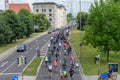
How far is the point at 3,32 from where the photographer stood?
67.4 meters

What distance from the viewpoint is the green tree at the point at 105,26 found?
138ft

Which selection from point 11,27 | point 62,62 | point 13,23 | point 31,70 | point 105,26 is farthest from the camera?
point 13,23

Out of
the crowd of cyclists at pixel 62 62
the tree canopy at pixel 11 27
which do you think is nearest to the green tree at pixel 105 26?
the crowd of cyclists at pixel 62 62

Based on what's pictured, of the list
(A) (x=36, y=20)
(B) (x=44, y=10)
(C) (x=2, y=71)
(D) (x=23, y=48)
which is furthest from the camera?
(B) (x=44, y=10)

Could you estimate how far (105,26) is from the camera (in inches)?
1663

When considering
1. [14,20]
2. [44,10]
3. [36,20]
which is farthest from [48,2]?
[14,20]

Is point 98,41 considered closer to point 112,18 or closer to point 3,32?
point 112,18

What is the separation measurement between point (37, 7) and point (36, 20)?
54.5 meters

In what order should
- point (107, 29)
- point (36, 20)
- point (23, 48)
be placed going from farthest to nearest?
point (36, 20), point (23, 48), point (107, 29)

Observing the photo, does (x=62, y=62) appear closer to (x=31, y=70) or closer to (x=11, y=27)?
(x=31, y=70)

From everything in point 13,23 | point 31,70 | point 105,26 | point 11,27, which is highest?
point 105,26

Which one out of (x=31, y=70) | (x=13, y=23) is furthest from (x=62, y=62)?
(x=13, y=23)

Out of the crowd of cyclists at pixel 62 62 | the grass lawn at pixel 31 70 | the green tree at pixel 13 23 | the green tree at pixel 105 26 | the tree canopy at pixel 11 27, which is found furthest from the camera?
the green tree at pixel 13 23

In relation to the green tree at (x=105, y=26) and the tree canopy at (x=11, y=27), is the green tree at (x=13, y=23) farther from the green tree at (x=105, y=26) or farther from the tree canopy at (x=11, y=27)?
the green tree at (x=105, y=26)
